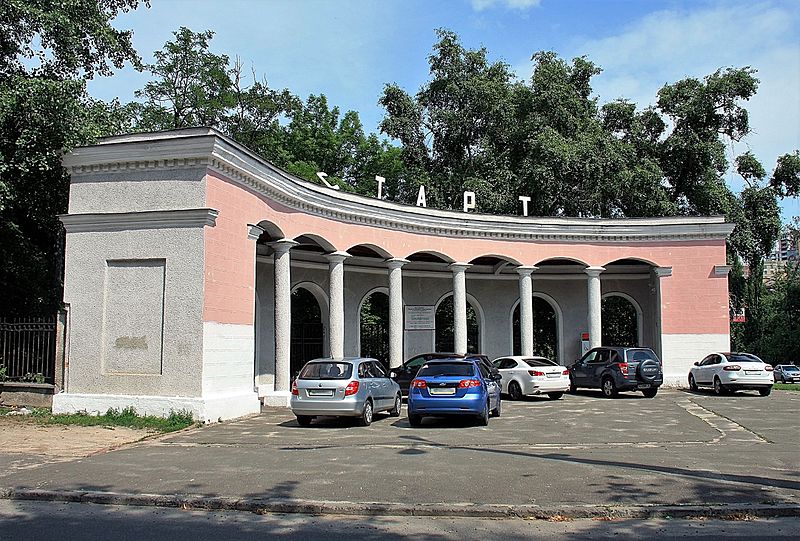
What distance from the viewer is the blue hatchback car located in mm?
15188

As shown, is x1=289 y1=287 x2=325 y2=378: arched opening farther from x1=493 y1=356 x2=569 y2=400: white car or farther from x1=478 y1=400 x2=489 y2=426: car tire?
x1=478 y1=400 x2=489 y2=426: car tire

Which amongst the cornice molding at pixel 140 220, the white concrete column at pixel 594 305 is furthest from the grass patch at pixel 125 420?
the white concrete column at pixel 594 305

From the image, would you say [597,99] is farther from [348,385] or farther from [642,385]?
[348,385]

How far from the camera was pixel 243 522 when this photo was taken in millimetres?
7602

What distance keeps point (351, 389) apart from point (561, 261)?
17.6 metres

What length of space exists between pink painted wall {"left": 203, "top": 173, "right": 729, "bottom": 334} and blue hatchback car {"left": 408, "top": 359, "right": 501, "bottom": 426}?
503 cm

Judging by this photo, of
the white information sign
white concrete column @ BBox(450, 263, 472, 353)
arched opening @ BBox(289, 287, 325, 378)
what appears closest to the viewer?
white concrete column @ BBox(450, 263, 472, 353)

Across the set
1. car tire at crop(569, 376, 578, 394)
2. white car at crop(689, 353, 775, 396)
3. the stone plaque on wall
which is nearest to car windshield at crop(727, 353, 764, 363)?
white car at crop(689, 353, 775, 396)

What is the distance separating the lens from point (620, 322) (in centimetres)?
3688

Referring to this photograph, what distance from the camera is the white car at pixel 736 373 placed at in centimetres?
2361

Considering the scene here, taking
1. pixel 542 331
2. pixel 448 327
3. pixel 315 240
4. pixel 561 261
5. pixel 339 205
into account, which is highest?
pixel 339 205

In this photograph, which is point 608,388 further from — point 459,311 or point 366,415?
point 366,415

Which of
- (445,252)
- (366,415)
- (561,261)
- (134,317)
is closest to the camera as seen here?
(366,415)

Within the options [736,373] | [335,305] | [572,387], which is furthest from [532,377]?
[736,373]
